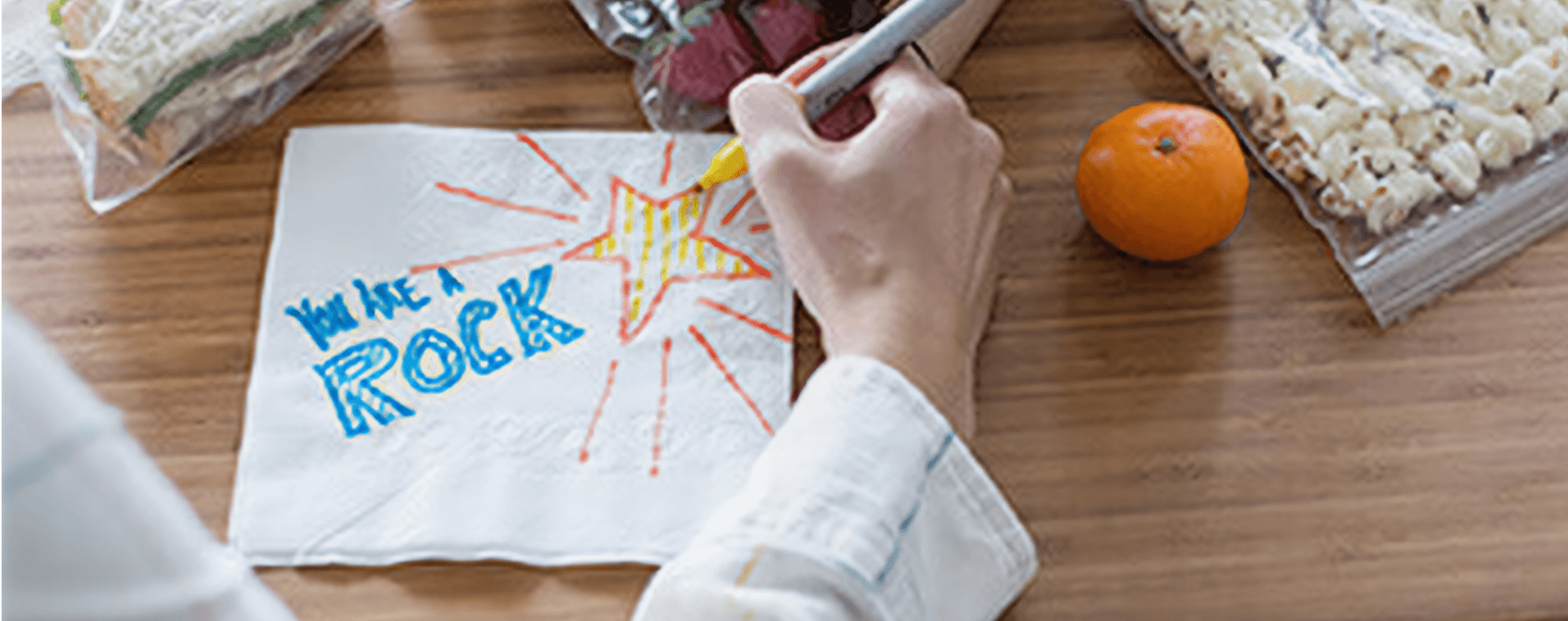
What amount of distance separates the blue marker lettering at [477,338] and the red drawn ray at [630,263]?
5 cm

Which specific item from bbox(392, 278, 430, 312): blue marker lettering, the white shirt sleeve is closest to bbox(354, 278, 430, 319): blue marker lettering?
bbox(392, 278, 430, 312): blue marker lettering

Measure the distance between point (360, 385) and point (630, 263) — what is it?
0.15m

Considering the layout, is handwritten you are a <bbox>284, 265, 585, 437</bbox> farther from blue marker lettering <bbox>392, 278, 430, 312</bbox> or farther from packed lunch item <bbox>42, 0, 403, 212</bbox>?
packed lunch item <bbox>42, 0, 403, 212</bbox>

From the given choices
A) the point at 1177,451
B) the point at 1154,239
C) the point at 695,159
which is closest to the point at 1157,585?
the point at 1177,451

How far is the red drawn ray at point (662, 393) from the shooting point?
0.68m

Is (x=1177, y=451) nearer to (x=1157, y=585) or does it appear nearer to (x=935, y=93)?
(x=1157, y=585)

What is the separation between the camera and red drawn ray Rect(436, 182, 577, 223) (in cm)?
75

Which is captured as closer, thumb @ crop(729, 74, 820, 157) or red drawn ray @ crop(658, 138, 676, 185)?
thumb @ crop(729, 74, 820, 157)

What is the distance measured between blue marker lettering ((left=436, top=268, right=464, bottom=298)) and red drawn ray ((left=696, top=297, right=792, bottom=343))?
0.42 ft

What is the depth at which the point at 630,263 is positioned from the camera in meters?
0.74

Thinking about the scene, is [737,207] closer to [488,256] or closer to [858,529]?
[488,256]

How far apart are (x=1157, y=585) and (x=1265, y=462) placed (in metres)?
0.08

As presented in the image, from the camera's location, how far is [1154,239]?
27.3 inches

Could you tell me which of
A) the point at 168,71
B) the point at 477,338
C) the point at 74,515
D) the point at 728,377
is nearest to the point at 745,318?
the point at 728,377
